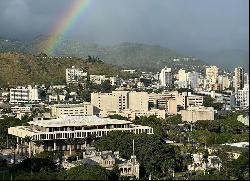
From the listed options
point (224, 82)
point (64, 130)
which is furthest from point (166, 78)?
point (64, 130)

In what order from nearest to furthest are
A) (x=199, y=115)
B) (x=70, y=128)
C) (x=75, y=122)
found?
1. (x=70, y=128)
2. (x=75, y=122)
3. (x=199, y=115)

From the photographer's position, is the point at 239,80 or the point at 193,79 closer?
the point at 239,80

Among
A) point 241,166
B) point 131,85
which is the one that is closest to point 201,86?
point 131,85

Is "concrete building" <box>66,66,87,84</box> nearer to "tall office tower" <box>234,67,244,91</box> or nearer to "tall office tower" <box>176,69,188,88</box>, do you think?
"tall office tower" <box>176,69,188,88</box>

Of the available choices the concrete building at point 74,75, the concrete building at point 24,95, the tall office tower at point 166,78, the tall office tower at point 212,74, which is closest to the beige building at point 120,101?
the concrete building at point 24,95

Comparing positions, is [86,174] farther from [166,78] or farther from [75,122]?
[166,78]

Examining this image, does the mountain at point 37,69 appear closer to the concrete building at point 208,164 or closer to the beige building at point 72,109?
the beige building at point 72,109

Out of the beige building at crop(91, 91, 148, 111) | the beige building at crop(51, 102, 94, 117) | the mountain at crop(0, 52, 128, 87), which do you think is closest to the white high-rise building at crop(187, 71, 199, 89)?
the mountain at crop(0, 52, 128, 87)
